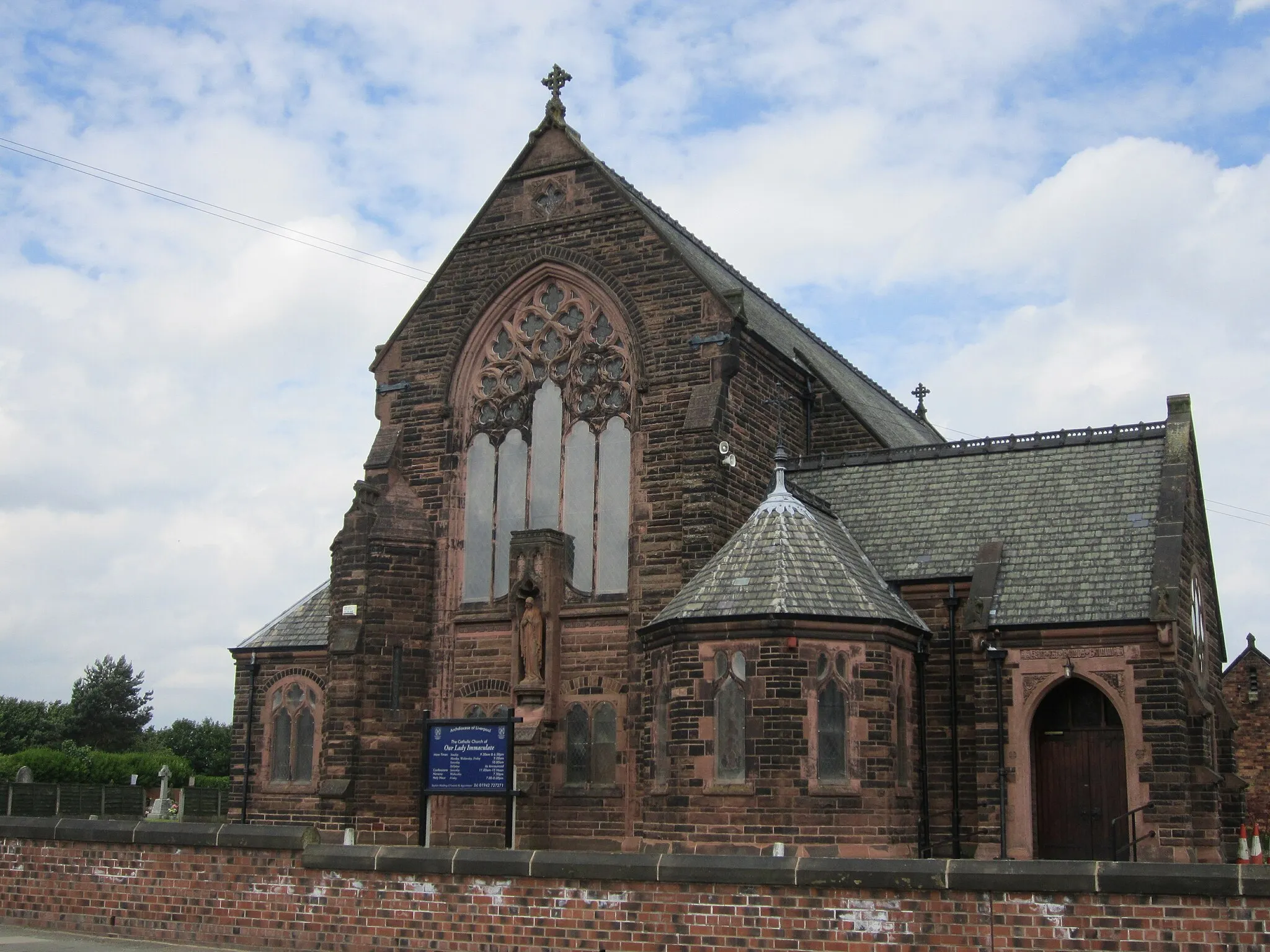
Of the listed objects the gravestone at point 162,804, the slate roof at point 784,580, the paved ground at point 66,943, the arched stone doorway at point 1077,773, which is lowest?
the paved ground at point 66,943

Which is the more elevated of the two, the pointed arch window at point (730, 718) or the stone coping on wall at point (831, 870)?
the pointed arch window at point (730, 718)

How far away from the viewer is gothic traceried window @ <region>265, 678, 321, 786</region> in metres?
27.9

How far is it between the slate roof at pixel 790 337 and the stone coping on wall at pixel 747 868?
1250cm

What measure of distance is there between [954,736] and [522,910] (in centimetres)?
975

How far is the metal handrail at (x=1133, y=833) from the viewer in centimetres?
2031

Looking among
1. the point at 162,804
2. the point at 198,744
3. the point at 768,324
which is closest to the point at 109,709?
the point at 198,744

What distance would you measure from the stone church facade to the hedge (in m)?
34.6

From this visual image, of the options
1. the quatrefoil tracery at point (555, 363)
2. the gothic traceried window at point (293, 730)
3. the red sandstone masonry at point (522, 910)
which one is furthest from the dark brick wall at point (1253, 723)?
the red sandstone masonry at point (522, 910)

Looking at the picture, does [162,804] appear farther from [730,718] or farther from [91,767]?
[730,718]

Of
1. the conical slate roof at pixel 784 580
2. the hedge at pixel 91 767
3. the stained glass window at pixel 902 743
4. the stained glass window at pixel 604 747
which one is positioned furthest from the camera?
the hedge at pixel 91 767

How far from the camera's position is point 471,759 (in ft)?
66.4

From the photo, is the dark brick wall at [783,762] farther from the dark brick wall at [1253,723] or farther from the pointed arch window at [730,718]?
the dark brick wall at [1253,723]

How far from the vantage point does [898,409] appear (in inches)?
1686

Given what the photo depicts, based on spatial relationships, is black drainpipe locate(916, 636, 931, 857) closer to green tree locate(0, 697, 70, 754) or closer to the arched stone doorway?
the arched stone doorway
